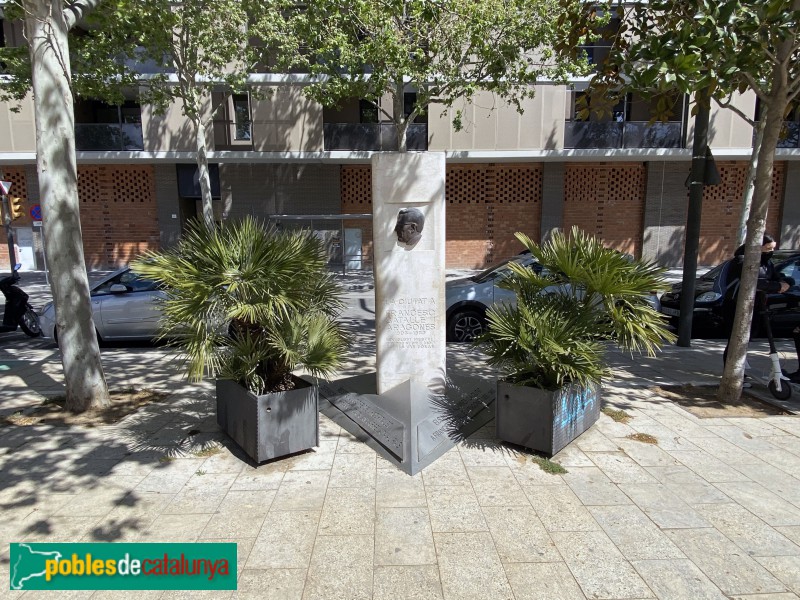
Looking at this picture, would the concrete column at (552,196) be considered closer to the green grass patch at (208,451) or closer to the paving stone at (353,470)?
the paving stone at (353,470)

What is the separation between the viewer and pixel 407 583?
9.30ft

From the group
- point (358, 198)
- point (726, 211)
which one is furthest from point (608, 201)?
point (358, 198)

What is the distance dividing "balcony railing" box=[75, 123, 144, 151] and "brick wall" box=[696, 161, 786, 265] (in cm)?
2145

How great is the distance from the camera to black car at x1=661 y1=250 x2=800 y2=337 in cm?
857

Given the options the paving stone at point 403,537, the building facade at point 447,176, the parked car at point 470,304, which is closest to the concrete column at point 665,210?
the building facade at point 447,176

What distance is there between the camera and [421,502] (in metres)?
3.68

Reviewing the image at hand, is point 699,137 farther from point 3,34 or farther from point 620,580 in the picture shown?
point 3,34

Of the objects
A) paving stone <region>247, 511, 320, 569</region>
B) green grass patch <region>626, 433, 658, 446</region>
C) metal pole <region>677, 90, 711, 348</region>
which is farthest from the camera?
metal pole <region>677, 90, 711, 348</region>

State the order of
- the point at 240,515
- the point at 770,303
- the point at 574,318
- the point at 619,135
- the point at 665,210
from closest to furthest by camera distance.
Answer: the point at 240,515, the point at 574,318, the point at 770,303, the point at 619,135, the point at 665,210

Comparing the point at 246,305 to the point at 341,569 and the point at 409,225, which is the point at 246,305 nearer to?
the point at 409,225

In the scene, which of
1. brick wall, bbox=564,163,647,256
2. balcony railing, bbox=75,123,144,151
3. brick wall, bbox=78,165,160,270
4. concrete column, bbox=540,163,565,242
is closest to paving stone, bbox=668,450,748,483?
concrete column, bbox=540,163,565,242

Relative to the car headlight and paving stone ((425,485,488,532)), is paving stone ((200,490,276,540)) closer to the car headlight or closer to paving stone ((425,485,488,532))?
paving stone ((425,485,488,532))

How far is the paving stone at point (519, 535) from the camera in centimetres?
307

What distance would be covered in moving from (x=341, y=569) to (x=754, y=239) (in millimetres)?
5209
